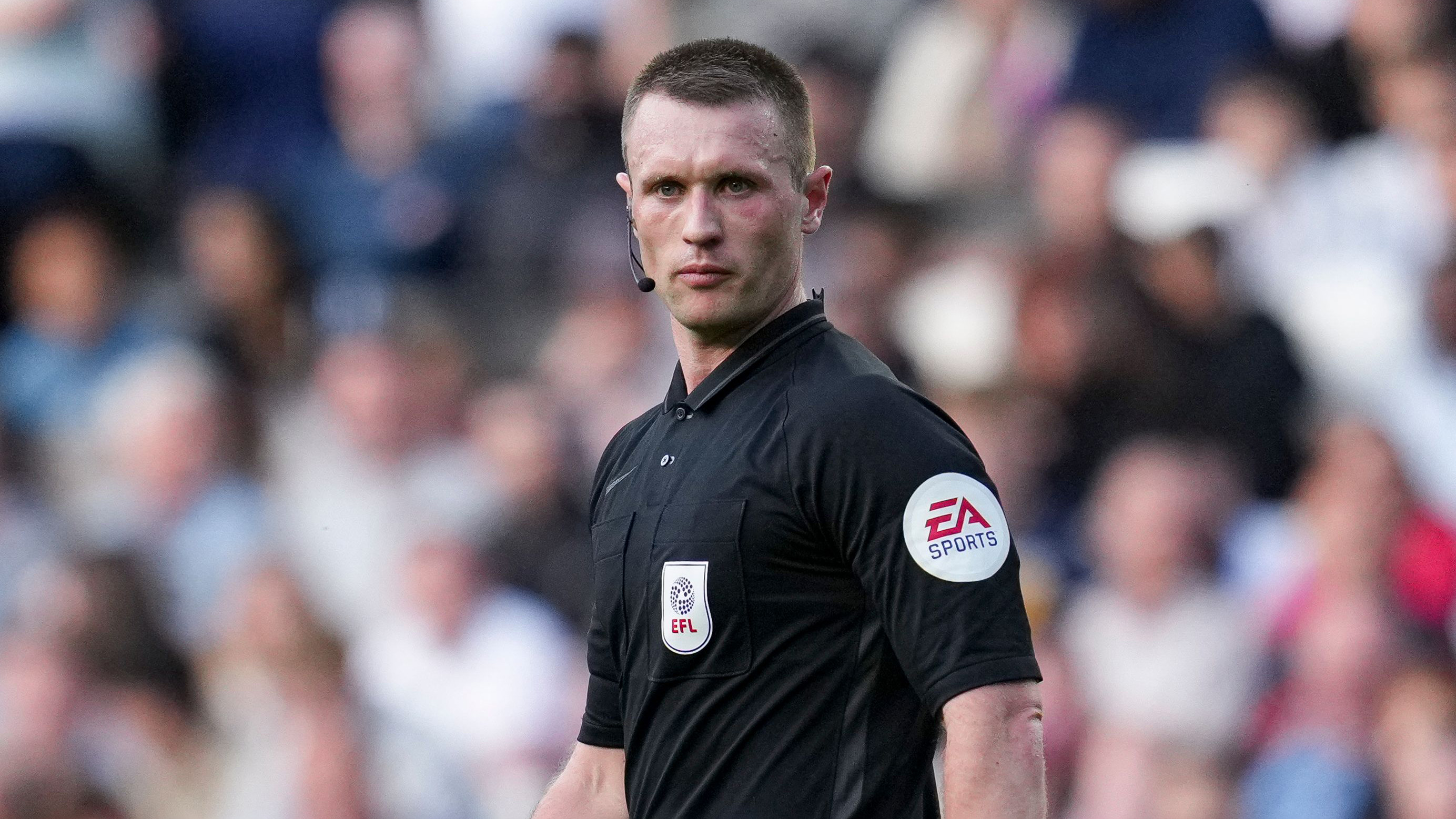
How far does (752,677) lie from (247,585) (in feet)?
18.3

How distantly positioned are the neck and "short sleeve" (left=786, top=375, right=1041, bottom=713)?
0.31m

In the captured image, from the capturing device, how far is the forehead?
2893 millimetres

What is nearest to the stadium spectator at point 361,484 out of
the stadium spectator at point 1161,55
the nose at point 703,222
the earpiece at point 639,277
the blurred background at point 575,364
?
the blurred background at point 575,364

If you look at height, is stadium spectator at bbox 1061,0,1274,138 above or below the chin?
above

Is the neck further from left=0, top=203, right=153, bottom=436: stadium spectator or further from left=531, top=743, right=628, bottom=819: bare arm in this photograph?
left=0, top=203, right=153, bottom=436: stadium spectator

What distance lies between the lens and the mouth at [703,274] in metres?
2.92

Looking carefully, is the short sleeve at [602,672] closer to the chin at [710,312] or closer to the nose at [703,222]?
the chin at [710,312]

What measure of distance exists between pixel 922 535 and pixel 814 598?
0.67ft

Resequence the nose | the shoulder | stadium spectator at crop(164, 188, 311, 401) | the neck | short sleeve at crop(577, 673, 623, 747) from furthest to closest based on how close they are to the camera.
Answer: stadium spectator at crop(164, 188, 311, 401), short sleeve at crop(577, 673, 623, 747), the neck, the nose, the shoulder

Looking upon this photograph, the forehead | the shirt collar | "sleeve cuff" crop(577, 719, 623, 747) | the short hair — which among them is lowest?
"sleeve cuff" crop(577, 719, 623, 747)

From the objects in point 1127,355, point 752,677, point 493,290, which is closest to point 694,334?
point 752,677

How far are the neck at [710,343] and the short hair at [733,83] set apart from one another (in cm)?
20

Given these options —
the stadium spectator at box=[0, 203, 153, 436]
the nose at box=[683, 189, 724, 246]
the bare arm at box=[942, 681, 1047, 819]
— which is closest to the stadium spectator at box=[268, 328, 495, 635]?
the stadium spectator at box=[0, 203, 153, 436]

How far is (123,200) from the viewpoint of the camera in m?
10.1
